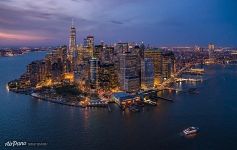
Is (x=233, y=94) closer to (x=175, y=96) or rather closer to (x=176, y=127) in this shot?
(x=175, y=96)

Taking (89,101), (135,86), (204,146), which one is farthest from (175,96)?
(204,146)

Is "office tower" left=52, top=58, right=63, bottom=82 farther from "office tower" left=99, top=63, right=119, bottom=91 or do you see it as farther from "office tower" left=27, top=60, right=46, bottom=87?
"office tower" left=99, top=63, right=119, bottom=91

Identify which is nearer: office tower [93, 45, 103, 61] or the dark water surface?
the dark water surface

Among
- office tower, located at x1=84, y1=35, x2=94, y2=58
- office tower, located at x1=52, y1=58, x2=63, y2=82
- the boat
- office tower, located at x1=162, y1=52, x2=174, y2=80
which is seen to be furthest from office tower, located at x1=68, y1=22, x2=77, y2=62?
the boat

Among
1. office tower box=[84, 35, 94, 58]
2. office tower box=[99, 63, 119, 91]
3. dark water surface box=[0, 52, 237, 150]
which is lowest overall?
dark water surface box=[0, 52, 237, 150]

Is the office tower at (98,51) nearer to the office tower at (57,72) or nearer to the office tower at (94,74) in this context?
the office tower at (57,72)

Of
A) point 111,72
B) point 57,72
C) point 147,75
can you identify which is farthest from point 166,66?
point 57,72
